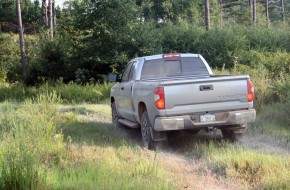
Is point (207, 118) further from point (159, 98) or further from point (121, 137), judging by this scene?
point (121, 137)

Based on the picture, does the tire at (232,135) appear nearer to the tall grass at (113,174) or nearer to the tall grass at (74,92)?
the tall grass at (113,174)

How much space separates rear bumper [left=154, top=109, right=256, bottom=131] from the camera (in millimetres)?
7453

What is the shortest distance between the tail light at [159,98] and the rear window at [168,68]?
6.36ft

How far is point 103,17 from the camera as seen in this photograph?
23.7 meters

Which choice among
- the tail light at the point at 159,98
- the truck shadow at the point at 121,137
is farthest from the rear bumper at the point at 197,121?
the truck shadow at the point at 121,137

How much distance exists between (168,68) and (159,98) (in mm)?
2105

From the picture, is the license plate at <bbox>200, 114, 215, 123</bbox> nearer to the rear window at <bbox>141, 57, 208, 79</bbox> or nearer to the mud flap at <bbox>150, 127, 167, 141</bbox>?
the mud flap at <bbox>150, 127, 167, 141</bbox>

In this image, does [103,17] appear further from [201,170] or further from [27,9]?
[27,9]

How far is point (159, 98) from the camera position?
7.41 meters

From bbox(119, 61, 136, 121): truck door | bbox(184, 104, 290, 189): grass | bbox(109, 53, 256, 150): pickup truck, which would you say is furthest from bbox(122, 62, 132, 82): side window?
bbox(184, 104, 290, 189): grass

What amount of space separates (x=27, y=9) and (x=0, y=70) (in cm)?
2230

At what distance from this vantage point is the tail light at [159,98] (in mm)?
7363

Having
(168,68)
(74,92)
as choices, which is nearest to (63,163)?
(168,68)

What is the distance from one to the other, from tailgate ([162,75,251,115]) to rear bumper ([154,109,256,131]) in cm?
10
